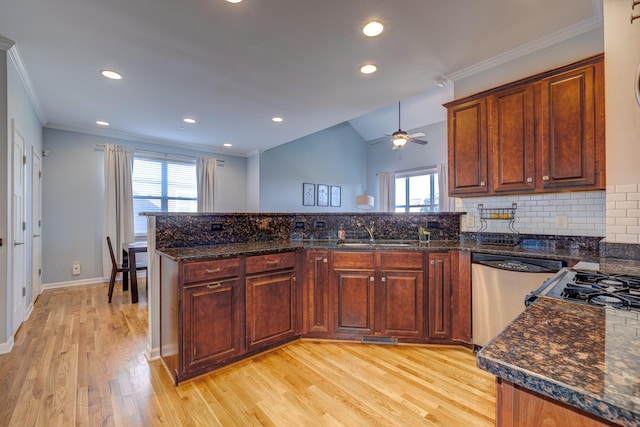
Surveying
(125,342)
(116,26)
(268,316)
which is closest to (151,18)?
(116,26)

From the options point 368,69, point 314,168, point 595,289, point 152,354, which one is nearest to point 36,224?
point 152,354

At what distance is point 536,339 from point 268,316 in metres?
2.04

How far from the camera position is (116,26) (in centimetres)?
220

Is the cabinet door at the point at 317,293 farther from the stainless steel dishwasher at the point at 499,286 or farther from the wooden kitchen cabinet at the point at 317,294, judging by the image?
the stainless steel dishwasher at the point at 499,286

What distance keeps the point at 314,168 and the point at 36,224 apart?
5096 mm

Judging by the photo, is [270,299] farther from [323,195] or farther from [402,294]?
[323,195]

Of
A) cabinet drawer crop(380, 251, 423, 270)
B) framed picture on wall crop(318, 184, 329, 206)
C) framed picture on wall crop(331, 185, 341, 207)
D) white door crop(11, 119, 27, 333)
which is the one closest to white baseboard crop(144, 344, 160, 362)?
white door crop(11, 119, 27, 333)

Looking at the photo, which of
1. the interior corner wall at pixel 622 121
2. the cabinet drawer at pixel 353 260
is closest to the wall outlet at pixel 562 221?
the interior corner wall at pixel 622 121

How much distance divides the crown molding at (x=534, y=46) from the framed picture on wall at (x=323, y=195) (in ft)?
15.0

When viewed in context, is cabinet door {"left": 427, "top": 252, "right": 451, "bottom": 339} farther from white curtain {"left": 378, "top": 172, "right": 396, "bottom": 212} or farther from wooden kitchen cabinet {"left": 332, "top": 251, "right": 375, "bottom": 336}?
white curtain {"left": 378, "top": 172, "right": 396, "bottom": 212}

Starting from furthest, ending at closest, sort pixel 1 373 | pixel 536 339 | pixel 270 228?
pixel 270 228
pixel 1 373
pixel 536 339

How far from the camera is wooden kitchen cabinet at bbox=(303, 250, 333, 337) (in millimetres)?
2594

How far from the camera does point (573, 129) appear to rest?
217 cm

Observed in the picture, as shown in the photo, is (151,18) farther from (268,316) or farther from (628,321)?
Answer: (628,321)
